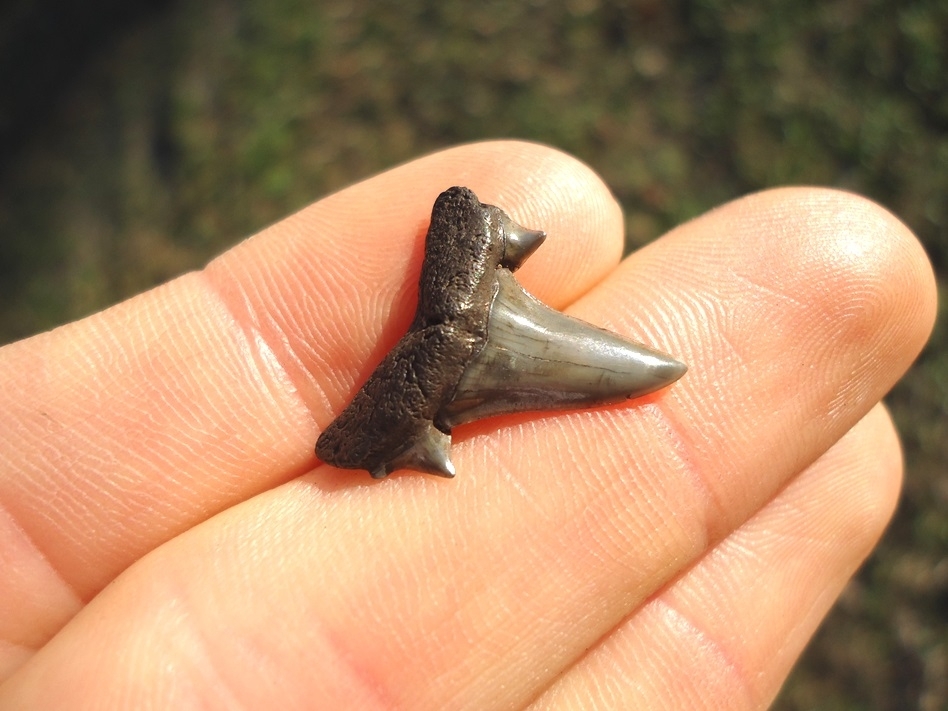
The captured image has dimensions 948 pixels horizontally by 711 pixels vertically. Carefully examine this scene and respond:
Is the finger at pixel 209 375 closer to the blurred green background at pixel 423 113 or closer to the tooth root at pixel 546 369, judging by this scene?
the tooth root at pixel 546 369

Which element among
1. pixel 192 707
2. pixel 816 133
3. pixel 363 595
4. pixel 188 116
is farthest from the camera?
pixel 188 116

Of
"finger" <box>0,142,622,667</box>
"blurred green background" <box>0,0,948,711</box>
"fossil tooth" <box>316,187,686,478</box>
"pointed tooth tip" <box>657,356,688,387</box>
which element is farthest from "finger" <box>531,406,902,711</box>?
"blurred green background" <box>0,0,948,711</box>

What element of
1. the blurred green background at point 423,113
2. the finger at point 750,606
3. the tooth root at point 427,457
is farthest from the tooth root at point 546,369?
the blurred green background at point 423,113

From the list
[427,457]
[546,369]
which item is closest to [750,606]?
[546,369]

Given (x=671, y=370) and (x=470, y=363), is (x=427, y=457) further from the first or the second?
(x=671, y=370)

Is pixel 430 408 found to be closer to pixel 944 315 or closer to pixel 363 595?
pixel 363 595

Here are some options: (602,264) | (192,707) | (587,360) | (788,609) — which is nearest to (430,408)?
(587,360)
